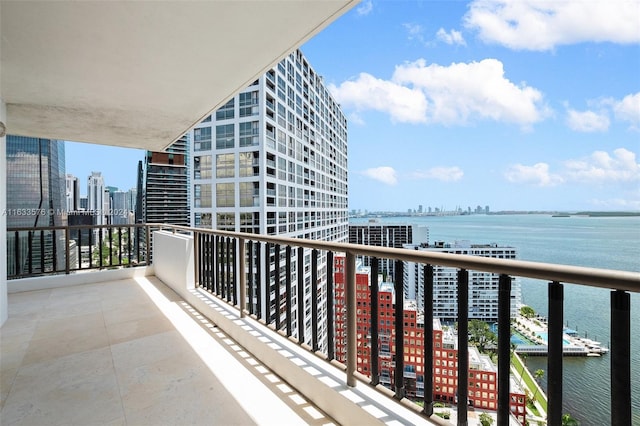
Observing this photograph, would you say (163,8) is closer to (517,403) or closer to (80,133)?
(517,403)

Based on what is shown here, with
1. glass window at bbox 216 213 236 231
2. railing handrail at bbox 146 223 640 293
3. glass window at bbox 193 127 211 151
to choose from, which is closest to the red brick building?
railing handrail at bbox 146 223 640 293

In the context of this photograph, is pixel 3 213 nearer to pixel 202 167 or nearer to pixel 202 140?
pixel 202 167

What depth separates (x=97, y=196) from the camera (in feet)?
22.1

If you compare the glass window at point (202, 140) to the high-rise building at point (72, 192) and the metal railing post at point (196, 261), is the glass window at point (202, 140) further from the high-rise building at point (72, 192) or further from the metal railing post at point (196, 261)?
the metal railing post at point (196, 261)

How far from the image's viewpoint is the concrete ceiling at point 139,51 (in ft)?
6.16

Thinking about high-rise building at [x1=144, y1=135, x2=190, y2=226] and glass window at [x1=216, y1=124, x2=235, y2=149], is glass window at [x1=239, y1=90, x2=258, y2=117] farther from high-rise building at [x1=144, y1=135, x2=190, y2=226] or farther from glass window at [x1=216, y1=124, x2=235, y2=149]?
high-rise building at [x1=144, y1=135, x2=190, y2=226]

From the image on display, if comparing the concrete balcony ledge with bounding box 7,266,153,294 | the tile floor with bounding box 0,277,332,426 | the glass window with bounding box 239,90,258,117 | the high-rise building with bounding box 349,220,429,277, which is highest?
the glass window with bounding box 239,90,258,117

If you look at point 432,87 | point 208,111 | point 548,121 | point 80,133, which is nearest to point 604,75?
point 548,121

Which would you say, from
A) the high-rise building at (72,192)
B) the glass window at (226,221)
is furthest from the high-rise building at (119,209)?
the glass window at (226,221)

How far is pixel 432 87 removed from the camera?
111ft

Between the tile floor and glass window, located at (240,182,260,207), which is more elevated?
glass window, located at (240,182,260,207)

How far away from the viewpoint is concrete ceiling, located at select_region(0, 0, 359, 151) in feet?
6.16

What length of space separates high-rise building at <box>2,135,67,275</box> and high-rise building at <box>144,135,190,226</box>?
5.43 meters

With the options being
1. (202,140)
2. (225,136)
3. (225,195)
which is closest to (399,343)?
(225,195)
